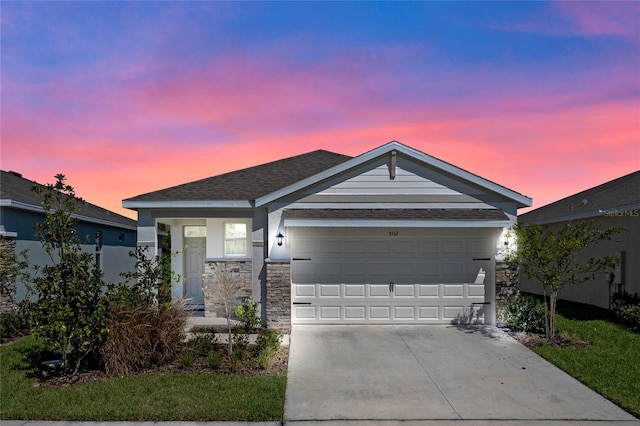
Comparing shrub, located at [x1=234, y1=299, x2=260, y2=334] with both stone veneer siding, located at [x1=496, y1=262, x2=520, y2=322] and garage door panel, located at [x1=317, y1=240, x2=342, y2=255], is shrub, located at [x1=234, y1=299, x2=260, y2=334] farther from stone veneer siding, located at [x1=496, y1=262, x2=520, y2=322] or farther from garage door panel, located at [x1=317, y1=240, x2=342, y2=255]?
stone veneer siding, located at [x1=496, y1=262, x2=520, y2=322]

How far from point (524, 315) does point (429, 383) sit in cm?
500

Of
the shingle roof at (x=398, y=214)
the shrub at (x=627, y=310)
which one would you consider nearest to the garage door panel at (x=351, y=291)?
the shingle roof at (x=398, y=214)

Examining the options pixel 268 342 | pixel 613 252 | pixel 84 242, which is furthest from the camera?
pixel 84 242

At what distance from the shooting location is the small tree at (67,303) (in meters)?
8.66

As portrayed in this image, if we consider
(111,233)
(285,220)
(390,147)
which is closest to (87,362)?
(285,220)

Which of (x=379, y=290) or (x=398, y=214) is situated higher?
(x=398, y=214)

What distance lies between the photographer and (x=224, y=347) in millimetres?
10633

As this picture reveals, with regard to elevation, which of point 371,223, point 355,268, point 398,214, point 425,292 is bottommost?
point 425,292

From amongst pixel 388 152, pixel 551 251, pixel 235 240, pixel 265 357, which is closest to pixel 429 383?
pixel 265 357

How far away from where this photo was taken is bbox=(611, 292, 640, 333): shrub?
507 inches

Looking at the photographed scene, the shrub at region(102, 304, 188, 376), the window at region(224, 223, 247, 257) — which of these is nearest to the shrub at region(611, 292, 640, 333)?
the window at region(224, 223, 247, 257)

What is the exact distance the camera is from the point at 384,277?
44.2 feet

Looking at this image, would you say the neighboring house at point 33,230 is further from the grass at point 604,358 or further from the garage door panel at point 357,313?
the grass at point 604,358

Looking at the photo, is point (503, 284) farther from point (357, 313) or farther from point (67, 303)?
point (67, 303)
